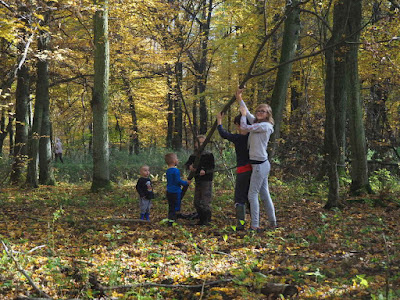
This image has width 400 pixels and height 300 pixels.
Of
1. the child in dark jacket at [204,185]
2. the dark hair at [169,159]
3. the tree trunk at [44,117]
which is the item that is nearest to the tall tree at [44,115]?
the tree trunk at [44,117]

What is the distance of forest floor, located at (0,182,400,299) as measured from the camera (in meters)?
3.44

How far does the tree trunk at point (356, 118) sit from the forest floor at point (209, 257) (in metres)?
0.57

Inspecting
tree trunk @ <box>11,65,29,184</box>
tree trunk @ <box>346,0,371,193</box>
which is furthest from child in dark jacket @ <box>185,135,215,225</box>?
tree trunk @ <box>11,65,29,184</box>

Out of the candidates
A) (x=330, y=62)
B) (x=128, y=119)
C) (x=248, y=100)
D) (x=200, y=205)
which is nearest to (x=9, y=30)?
(x=200, y=205)

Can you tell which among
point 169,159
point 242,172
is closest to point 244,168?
point 242,172

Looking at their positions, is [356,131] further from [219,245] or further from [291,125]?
[291,125]

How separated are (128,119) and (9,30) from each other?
16.4 m

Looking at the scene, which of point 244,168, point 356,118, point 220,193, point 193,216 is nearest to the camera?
point 244,168

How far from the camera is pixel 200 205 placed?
6535mm

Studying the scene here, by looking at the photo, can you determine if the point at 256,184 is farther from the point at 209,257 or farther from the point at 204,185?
the point at 209,257

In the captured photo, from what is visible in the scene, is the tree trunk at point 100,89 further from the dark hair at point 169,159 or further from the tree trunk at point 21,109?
the dark hair at point 169,159

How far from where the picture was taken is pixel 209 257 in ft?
14.9

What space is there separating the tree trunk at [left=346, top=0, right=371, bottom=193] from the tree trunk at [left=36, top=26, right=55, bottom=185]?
28.3 feet

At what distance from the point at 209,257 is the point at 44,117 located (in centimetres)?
987
